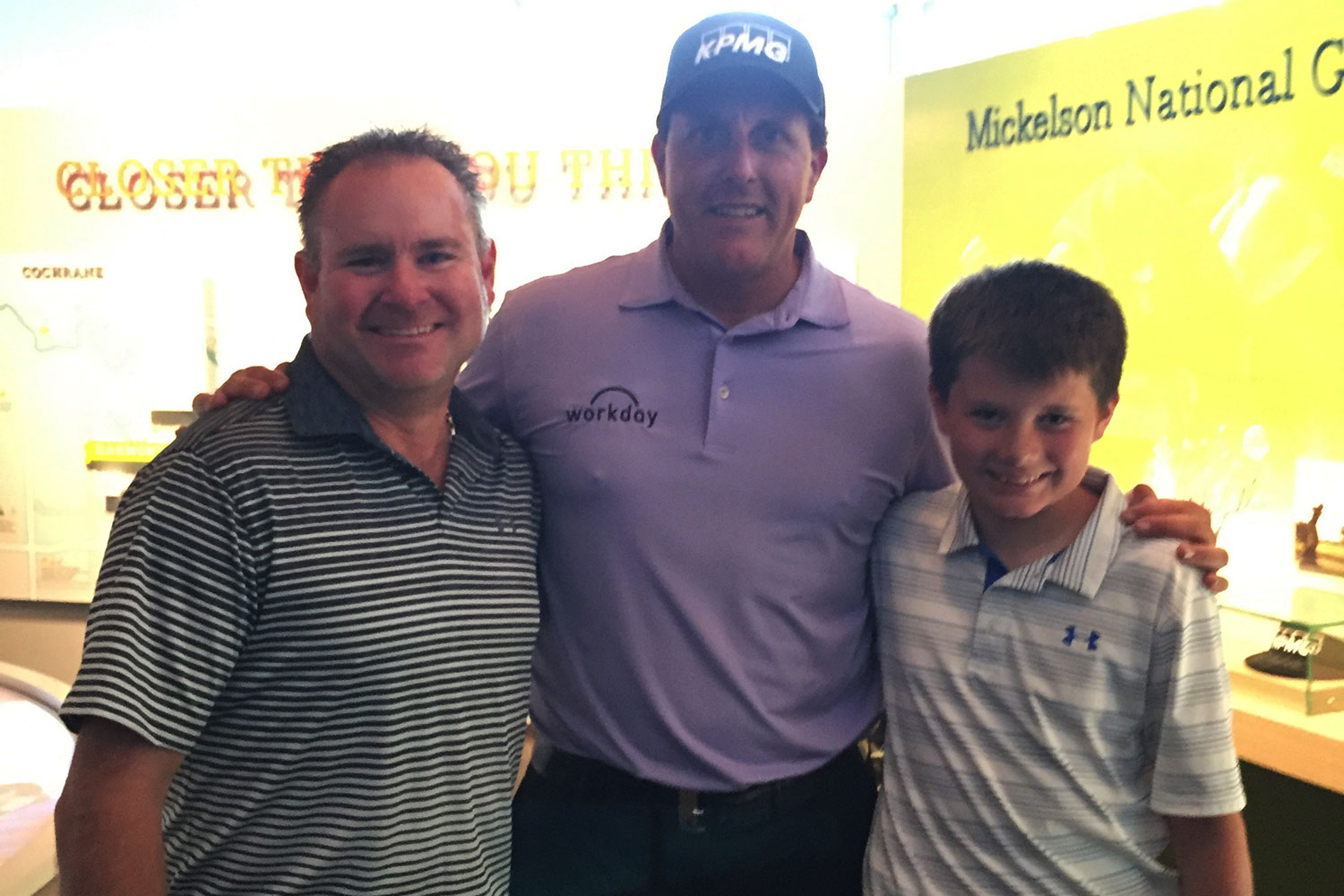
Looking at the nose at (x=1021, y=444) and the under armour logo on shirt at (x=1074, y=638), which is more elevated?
the nose at (x=1021, y=444)

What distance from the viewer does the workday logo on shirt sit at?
153 centimetres

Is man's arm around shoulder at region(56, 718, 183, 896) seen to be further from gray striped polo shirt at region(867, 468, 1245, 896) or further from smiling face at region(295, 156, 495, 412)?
gray striped polo shirt at region(867, 468, 1245, 896)

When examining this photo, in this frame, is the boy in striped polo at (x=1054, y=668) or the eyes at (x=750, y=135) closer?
the boy in striped polo at (x=1054, y=668)

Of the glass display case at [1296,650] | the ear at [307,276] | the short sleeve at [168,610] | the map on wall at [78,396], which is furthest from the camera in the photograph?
the map on wall at [78,396]

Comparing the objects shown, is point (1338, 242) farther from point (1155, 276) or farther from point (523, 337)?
point (523, 337)

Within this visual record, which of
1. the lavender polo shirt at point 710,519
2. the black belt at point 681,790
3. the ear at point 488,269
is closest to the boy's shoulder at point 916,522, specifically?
the lavender polo shirt at point 710,519

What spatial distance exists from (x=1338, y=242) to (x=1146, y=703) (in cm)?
162

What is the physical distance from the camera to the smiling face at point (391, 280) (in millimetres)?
A: 1248

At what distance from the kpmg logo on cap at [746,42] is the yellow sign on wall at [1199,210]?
5.04 ft

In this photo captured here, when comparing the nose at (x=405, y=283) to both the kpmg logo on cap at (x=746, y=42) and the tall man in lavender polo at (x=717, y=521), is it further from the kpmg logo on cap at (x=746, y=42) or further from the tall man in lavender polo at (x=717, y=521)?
the kpmg logo on cap at (x=746, y=42)

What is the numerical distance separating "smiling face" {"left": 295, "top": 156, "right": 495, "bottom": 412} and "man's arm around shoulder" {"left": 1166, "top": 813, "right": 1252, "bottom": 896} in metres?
1.13

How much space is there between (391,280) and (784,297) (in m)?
0.67

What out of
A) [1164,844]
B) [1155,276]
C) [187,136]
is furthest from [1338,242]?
[187,136]

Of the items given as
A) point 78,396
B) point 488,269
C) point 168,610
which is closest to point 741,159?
point 488,269
